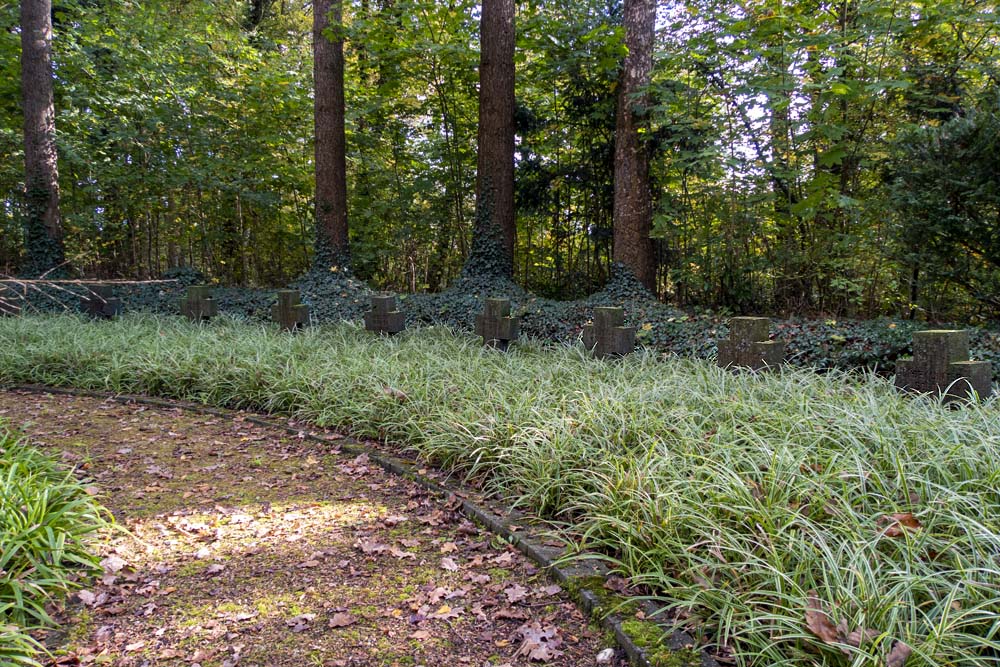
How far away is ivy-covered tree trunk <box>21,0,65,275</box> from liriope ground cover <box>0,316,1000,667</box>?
6.18 metres

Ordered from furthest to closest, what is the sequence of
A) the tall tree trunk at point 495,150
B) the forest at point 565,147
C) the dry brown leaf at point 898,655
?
the tall tree trunk at point 495,150
the forest at point 565,147
the dry brown leaf at point 898,655

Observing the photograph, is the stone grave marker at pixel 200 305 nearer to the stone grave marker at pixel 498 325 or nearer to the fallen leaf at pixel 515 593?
the stone grave marker at pixel 498 325

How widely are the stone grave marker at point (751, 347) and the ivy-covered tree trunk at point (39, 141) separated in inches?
401

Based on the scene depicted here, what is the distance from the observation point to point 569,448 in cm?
309

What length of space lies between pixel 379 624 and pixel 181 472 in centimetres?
222

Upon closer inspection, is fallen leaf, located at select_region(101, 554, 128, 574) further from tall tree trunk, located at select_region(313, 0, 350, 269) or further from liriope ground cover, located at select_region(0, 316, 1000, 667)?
tall tree trunk, located at select_region(313, 0, 350, 269)

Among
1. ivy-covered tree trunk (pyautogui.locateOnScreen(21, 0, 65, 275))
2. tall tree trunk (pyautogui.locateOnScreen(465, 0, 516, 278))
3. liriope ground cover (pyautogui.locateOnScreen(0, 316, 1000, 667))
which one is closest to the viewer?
liriope ground cover (pyautogui.locateOnScreen(0, 316, 1000, 667))

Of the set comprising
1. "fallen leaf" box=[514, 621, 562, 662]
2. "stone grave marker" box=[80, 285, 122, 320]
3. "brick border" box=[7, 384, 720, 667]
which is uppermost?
"stone grave marker" box=[80, 285, 122, 320]

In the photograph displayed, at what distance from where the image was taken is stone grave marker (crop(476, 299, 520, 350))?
593 centimetres

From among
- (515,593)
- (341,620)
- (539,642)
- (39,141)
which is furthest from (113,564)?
(39,141)

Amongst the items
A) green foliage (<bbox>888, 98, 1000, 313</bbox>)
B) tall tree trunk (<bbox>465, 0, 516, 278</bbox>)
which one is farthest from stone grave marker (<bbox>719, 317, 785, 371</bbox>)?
tall tree trunk (<bbox>465, 0, 516, 278</bbox>)

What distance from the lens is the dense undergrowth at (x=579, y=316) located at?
4578mm

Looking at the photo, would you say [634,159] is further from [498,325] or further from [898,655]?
[898,655]

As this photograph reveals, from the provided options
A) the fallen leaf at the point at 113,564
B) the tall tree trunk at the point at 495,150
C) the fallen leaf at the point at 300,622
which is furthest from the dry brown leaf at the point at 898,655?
the tall tree trunk at the point at 495,150
